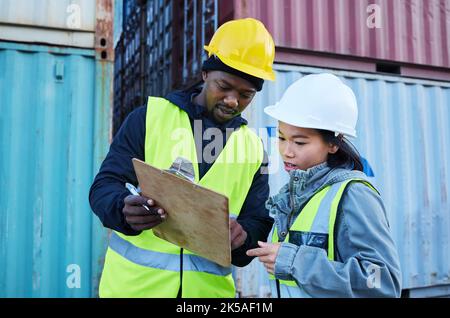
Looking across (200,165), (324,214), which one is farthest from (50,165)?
(324,214)

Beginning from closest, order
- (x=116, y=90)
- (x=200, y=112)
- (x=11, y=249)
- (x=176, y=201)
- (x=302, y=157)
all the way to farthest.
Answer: (x=176, y=201) < (x=302, y=157) < (x=200, y=112) < (x=11, y=249) < (x=116, y=90)

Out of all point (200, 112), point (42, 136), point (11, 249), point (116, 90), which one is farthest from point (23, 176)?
point (116, 90)

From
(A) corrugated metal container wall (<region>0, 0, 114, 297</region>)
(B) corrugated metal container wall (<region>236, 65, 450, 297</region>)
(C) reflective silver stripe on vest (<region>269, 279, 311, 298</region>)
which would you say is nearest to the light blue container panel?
(A) corrugated metal container wall (<region>0, 0, 114, 297</region>)

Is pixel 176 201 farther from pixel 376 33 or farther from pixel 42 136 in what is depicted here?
pixel 376 33

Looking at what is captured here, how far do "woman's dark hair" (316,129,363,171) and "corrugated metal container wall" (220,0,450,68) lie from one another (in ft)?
9.85

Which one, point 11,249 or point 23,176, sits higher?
point 23,176

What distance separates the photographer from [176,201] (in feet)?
4.86

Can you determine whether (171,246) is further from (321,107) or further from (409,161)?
(409,161)

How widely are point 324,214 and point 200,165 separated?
64 cm

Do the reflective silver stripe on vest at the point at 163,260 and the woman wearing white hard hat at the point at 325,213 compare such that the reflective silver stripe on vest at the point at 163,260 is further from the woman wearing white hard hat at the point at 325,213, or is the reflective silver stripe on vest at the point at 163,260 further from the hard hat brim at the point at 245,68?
the hard hat brim at the point at 245,68

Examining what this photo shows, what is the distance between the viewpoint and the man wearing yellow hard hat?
1798 millimetres

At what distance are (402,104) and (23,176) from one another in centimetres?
418

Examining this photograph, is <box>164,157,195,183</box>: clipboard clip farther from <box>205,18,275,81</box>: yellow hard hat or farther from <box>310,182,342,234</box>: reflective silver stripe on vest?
<box>205,18,275,81</box>: yellow hard hat

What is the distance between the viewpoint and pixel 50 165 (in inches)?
141
